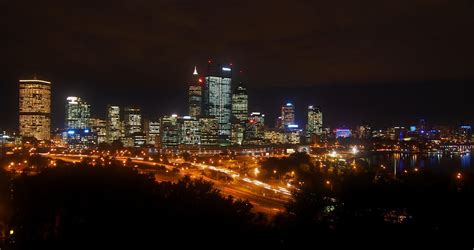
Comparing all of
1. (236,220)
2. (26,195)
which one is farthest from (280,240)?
(26,195)

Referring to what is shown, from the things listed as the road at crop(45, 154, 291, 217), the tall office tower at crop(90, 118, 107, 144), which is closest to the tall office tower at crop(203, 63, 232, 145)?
the tall office tower at crop(90, 118, 107, 144)

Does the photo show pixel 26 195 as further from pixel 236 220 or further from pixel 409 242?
Result: pixel 409 242

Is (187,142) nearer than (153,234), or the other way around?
(153,234)

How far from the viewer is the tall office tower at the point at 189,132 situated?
8962 cm

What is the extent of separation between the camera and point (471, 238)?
8.24 meters

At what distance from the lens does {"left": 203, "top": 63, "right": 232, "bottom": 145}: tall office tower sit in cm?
10369

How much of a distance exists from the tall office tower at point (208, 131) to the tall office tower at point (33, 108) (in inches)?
1061

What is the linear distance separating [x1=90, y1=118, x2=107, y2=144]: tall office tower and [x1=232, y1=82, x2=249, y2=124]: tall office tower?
2679 cm

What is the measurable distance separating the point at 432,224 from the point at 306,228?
2.14 m

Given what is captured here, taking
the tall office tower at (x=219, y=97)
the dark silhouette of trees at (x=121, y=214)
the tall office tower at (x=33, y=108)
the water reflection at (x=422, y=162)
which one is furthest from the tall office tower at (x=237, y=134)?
the dark silhouette of trees at (x=121, y=214)

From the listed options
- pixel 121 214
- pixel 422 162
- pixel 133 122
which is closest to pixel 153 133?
pixel 133 122

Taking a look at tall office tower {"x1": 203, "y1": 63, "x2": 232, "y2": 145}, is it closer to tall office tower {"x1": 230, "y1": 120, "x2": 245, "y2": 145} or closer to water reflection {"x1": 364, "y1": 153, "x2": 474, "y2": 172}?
tall office tower {"x1": 230, "y1": 120, "x2": 245, "y2": 145}

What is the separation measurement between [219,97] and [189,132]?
17591 millimetres

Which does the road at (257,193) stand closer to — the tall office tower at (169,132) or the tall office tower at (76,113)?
the tall office tower at (169,132)
